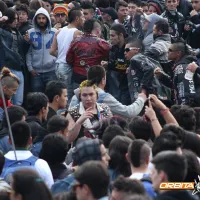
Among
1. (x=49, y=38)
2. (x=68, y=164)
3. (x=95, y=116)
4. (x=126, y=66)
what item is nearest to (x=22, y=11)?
(x=49, y=38)

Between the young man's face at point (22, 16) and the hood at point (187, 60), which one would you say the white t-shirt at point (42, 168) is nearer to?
the hood at point (187, 60)

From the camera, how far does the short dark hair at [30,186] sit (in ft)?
21.4

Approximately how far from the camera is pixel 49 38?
15133 millimetres

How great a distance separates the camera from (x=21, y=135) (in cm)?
916

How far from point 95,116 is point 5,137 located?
4.16ft

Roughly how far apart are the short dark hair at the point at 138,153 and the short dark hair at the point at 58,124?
2.14 meters

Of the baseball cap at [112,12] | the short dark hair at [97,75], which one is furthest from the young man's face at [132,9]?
the short dark hair at [97,75]

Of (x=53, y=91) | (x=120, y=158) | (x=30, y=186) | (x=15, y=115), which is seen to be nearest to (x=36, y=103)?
(x=15, y=115)

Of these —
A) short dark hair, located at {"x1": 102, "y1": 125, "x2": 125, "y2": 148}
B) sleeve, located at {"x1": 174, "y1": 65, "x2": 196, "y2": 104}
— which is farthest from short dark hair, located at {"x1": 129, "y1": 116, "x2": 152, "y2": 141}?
sleeve, located at {"x1": 174, "y1": 65, "x2": 196, "y2": 104}

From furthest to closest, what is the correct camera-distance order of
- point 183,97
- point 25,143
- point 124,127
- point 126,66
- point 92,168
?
point 126,66 < point 183,97 < point 124,127 < point 25,143 < point 92,168

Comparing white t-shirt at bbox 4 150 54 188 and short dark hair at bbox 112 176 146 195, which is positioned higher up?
short dark hair at bbox 112 176 146 195

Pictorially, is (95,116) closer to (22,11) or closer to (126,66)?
(126,66)

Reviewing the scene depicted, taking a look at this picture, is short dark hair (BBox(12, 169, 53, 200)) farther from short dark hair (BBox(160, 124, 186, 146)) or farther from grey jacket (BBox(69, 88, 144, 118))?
grey jacket (BBox(69, 88, 144, 118))

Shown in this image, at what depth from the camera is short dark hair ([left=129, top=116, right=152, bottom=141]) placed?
980cm
